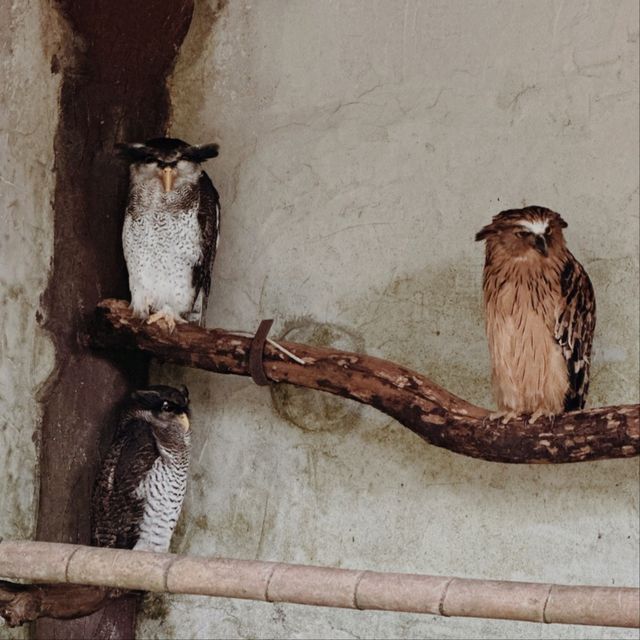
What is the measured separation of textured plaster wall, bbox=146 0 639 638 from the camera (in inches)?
137

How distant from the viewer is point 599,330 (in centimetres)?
347

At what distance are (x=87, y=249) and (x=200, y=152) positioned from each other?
44cm

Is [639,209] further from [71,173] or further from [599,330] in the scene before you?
[71,173]

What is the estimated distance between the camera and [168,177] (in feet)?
12.0

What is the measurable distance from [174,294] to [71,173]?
456 millimetres

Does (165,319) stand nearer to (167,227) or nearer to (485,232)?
(167,227)

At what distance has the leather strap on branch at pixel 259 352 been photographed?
3.42 meters

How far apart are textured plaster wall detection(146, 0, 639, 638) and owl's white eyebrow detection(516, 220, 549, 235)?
0.33 metres

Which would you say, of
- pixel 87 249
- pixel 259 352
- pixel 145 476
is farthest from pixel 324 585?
pixel 87 249

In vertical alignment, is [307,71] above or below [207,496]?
above

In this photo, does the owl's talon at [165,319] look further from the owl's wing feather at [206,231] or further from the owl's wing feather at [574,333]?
the owl's wing feather at [574,333]

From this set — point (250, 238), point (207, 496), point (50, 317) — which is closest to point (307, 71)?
point (250, 238)

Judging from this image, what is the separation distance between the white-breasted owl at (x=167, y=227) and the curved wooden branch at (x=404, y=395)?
0.30 ft

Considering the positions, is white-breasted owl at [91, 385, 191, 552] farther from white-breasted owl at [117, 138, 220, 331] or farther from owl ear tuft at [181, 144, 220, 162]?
owl ear tuft at [181, 144, 220, 162]
